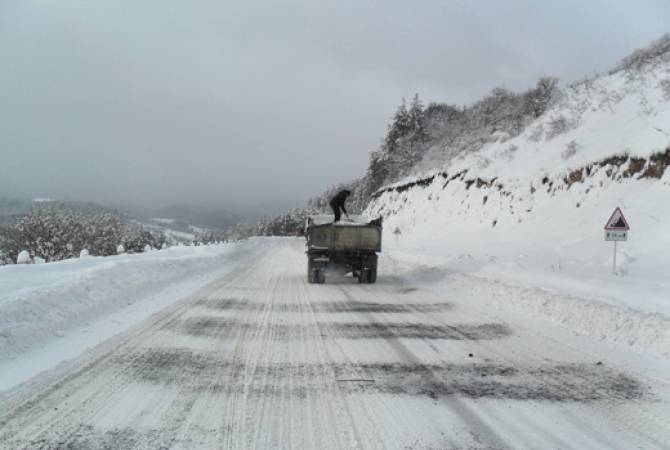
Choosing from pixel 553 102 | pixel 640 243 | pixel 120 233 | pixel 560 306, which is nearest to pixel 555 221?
pixel 640 243

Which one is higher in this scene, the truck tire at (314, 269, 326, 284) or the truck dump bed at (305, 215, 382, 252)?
the truck dump bed at (305, 215, 382, 252)

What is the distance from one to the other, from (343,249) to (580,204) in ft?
35.3

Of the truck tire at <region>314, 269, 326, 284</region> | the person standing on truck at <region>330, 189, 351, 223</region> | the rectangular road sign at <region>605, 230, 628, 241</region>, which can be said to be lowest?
the truck tire at <region>314, 269, 326, 284</region>

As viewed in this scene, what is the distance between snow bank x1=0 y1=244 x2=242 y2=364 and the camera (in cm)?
720

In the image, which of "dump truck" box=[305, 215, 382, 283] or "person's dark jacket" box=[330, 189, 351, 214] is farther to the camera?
"person's dark jacket" box=[330, 189, 351, 214]

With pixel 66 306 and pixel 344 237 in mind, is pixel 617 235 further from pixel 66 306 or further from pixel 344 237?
pixel 66 306

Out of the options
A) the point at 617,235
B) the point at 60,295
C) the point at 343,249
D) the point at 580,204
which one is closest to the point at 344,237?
the point at 343,249

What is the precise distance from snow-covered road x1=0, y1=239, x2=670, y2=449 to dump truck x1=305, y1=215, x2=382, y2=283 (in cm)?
763

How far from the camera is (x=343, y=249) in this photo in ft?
56.2

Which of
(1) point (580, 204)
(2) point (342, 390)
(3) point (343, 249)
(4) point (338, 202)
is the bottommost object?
(2) point (342, 390)

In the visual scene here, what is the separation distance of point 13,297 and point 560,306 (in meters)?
10.3

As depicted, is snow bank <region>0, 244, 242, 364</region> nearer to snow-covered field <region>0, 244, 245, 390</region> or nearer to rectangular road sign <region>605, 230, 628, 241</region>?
snow-covered field <region>0, 244, 245, 390</region>

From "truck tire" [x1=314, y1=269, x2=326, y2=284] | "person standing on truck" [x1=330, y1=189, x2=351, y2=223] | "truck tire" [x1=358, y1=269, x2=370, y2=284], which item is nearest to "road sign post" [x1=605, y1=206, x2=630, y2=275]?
"truck tire" [x1=358, y1=269, x2=370, y2=284]

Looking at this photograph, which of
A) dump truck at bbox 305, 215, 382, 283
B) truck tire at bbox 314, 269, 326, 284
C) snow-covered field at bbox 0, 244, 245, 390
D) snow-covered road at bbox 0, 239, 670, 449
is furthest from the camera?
dump truck at bbox 305, 215, 382, 283
